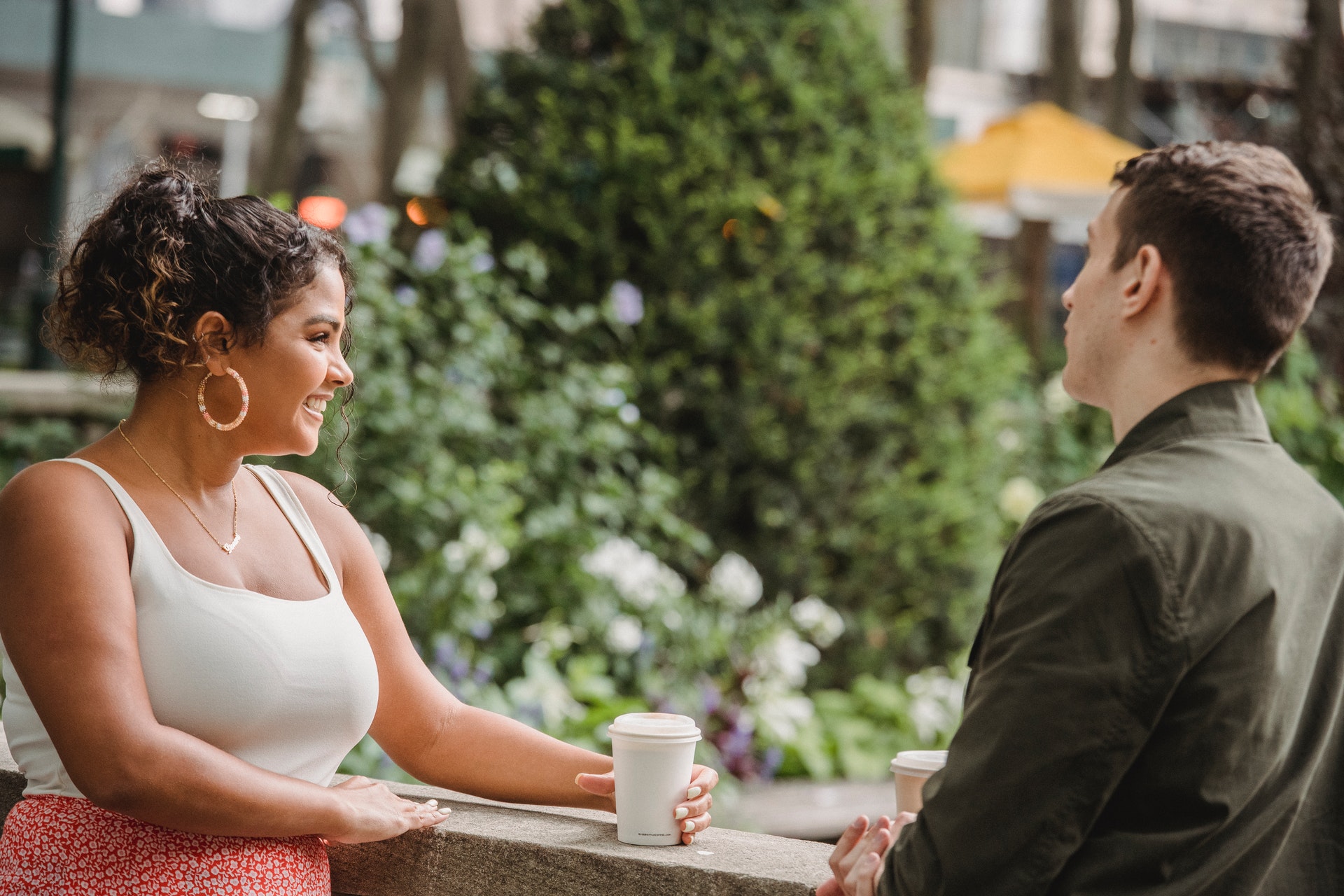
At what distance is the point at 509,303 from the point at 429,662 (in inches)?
50.5

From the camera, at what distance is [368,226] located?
15.1 ft

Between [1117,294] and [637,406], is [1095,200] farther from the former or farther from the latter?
[1117,294]

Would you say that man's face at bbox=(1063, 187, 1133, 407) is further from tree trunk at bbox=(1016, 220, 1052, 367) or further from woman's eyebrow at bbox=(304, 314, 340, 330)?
tree trunk at bbox=(1016, 220, 1052, 367)

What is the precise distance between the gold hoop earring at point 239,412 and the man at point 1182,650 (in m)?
1.08

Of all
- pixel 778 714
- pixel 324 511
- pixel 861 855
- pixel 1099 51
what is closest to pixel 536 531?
pixel 778 714

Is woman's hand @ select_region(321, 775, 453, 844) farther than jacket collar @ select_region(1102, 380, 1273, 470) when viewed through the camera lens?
Yes

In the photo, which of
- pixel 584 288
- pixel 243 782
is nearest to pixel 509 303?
pixel 584 288

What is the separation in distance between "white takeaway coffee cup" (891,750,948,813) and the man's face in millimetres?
518

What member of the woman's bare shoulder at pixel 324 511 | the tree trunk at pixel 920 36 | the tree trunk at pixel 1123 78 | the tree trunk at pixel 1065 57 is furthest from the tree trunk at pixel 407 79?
the tree trunk at pixel 1123 78

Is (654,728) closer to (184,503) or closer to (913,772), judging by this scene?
(913,772)

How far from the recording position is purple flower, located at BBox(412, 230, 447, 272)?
15.4ft

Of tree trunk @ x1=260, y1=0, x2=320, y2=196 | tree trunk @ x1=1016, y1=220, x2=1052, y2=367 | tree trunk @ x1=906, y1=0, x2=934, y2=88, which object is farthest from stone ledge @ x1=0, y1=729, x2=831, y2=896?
tree trunk @ x1=1016, y1=220, x2=1052, y2=367

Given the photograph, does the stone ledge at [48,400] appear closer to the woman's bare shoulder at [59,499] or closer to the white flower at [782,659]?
the white flower at [782,659]

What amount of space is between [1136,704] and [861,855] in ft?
1.45
